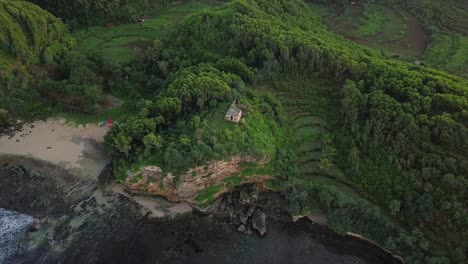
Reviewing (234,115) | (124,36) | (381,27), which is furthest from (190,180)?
(381,27)

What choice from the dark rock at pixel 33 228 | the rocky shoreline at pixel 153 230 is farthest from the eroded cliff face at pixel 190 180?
the dark rock at pixel 33 228

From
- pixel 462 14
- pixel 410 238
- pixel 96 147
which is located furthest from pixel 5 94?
pixel 462 14

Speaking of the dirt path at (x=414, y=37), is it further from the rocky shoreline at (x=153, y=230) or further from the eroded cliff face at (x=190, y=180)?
the rocky shoreline at (x=153, y=230)

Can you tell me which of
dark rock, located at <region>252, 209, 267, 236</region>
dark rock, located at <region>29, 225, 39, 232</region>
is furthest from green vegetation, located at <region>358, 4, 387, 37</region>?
dark rock, located at <region>29, 225, 39, 232</region>

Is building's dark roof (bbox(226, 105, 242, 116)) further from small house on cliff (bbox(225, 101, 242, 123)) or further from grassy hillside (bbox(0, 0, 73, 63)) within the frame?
grassy hillside (bbox(0, 0, 73, 63))

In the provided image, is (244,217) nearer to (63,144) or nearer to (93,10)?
(63,144)
